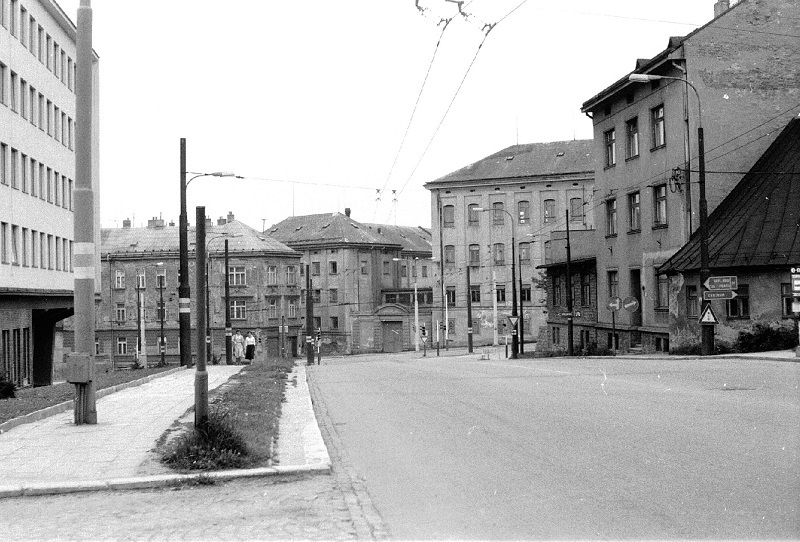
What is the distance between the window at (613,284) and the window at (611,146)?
5.21 metres

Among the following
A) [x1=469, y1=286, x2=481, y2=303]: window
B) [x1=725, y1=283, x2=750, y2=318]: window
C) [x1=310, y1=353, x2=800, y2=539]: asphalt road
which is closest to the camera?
[x1=310, y1=353, x2=800, y2=539]: asphalt road

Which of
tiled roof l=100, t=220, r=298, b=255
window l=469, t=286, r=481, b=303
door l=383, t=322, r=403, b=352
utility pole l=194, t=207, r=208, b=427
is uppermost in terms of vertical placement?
tiled roof l=100, t=220, r=298, b=255

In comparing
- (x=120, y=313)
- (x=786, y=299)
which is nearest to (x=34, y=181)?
(x=786, y=299)

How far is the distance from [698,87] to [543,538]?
1370 inches

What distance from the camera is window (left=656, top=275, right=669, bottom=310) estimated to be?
4125 centimetres

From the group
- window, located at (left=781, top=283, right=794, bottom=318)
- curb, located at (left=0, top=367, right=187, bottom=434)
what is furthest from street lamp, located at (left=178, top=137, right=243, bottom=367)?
window, located at (left=781, top=283, right=794, bottom=318)

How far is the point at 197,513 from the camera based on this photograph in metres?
7.95

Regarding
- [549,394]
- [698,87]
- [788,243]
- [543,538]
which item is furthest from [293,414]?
[698,87]

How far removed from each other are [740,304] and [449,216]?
181 ft

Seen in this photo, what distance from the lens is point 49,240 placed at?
145 feet

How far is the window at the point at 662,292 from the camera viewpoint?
41253mm

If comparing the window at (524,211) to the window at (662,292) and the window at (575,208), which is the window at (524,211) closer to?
the window at (575,208)

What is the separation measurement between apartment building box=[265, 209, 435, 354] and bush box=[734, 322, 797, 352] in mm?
61841

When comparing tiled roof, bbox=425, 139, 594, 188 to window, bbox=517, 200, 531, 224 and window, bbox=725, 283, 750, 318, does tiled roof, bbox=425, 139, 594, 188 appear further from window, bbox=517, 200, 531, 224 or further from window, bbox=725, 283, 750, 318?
window, bbox=725, 283, 750, 318
